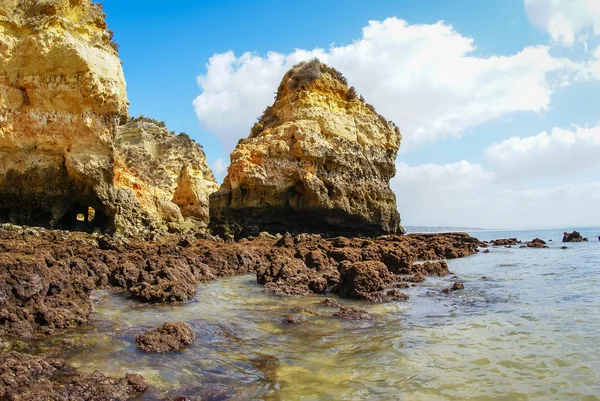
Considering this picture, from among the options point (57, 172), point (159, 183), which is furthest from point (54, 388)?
point (159, 183)

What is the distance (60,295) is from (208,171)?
123 ft

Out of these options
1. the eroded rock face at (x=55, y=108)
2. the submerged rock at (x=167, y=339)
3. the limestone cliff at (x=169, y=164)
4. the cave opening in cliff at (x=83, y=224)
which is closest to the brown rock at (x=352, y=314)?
the submerged rock at (x=167, y=339)

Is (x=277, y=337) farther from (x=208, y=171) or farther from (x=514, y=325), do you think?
(x=208, y=171)

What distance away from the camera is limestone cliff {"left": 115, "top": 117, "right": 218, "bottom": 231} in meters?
36.1

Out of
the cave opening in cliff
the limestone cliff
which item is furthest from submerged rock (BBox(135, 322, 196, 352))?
the limestone cliff

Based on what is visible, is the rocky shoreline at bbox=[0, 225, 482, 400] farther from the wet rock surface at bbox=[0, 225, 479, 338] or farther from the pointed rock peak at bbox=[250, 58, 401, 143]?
the pointed rock peak at bbox=[250, 58, 401, 143]

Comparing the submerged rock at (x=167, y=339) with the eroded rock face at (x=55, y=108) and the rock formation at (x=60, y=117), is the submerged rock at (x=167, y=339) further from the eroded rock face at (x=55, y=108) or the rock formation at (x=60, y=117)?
the eroded rock face at (x=55, y=108)

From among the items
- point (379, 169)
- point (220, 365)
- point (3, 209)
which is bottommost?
point (220, 365)

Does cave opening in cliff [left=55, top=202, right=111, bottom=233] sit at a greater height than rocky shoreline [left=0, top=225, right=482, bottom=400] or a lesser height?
greater

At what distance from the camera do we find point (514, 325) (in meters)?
7.09

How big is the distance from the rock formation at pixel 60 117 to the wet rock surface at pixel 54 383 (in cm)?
1707

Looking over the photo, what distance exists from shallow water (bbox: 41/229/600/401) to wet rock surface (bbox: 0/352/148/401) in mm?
265

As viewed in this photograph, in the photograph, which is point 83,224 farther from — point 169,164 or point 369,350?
point 369,350

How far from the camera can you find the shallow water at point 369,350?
4539 mm
